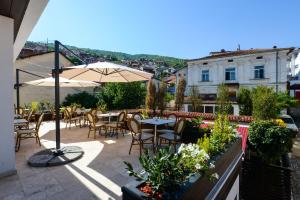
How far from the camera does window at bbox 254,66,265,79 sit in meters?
21.4

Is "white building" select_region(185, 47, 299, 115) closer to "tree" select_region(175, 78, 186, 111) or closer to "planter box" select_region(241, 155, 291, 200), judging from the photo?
"tree" select_region(175, 78, 186, 111)

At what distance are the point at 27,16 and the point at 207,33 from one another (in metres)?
14.1

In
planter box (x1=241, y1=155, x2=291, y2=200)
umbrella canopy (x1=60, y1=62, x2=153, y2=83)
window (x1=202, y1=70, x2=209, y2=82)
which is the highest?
window (x1=202, y1=70, x2=209, y2=82)

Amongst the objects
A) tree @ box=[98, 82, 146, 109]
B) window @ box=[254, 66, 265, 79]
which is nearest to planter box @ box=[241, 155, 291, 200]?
tree @ box=[98, 82, 146, 109]

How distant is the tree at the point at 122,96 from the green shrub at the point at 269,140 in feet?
37.4

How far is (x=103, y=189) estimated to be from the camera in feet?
11.7

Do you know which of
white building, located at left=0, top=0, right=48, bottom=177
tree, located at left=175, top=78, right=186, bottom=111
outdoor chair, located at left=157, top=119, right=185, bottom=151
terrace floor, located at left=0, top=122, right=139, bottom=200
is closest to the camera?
terrace floor, located at left=0, top=122, right=139, bottom=200

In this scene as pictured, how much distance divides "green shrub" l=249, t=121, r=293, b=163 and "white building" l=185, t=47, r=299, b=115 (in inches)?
498

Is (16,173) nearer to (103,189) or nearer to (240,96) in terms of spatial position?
(103,189)

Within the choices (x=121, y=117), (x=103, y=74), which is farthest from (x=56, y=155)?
(x=103, y=74)

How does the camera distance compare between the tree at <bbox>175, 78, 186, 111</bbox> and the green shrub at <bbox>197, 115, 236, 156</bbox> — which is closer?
the green shrub at <bbox>197, 115, 236, 156</bbox>

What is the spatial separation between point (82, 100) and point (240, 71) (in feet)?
53.0

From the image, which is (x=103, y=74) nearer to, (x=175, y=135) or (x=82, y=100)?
(x=175, y=135)

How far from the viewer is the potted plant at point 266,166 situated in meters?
5.05
